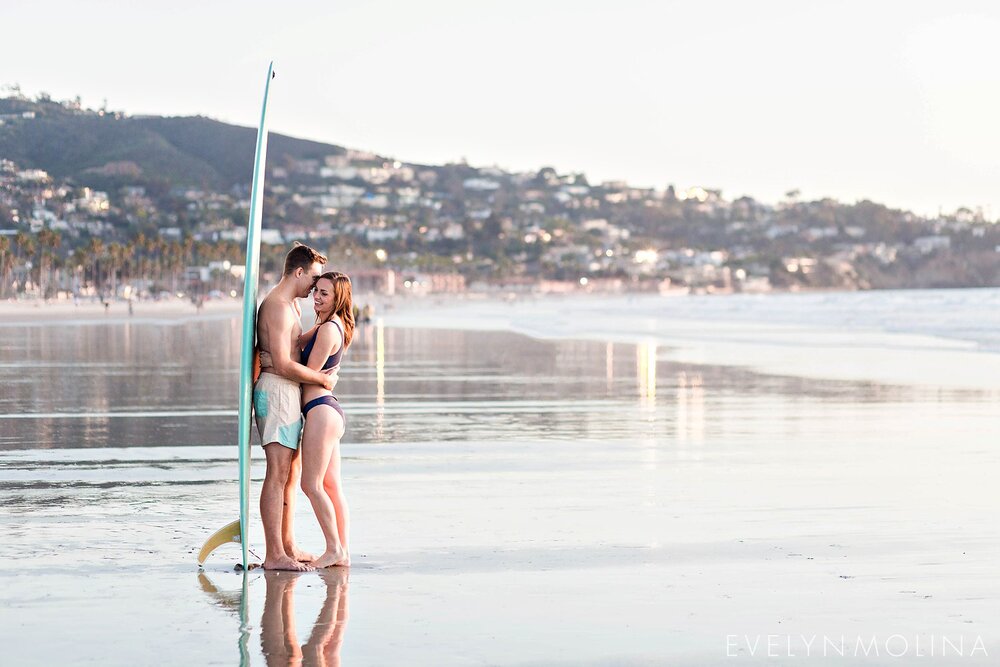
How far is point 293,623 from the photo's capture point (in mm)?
5781

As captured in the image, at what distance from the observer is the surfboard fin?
6.80 m

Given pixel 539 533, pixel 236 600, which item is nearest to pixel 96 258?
pixel 539 533

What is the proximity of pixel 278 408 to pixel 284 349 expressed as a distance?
0.93 ft

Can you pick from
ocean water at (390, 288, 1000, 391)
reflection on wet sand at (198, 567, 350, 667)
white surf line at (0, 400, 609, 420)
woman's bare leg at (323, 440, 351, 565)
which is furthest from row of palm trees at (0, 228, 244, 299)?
reflection on wet sand at (198, 567, 350, 667)

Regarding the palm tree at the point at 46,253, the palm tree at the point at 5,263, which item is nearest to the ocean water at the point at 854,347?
the palm tree at the point at 5,263

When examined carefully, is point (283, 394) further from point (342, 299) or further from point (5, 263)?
point (5, 263)

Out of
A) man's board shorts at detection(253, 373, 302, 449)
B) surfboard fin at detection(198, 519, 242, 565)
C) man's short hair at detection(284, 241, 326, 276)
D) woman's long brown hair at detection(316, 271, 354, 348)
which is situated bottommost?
surfboard fin at detection(198, 519, 242, 565)

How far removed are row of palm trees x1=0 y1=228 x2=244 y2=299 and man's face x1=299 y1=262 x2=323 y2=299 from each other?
132 metres

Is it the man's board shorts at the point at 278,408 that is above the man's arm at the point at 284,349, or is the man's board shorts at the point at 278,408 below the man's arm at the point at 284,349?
below

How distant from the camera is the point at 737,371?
22906 millimetres

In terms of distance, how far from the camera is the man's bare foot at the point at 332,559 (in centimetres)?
683

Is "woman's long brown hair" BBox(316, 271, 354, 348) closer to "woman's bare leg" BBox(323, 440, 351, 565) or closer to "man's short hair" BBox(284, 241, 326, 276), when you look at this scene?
"man's short hair" BBox(284, 241, 326, 276)

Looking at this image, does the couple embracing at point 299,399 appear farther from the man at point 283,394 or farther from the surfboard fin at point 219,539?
the surfboard fin at point 219,539

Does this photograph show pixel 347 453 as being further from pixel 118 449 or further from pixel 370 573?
pixel 370 573
